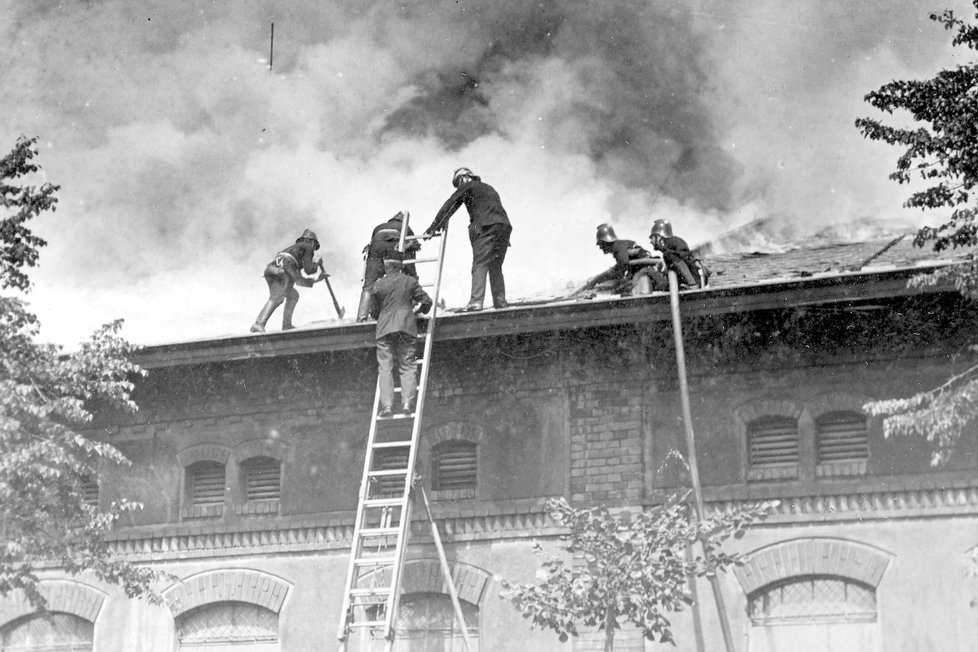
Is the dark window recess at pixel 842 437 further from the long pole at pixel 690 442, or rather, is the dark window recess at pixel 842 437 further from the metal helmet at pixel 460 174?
the metal helmet at pixel 460 174

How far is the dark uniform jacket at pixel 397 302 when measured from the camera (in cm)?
1520

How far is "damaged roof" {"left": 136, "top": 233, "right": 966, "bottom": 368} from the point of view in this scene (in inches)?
553

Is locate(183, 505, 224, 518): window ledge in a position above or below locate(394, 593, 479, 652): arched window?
above

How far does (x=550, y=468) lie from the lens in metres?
15.7

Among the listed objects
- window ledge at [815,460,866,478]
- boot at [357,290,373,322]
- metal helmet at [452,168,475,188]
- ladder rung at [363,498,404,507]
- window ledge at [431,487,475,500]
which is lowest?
ladder rung at [363,498,404,507]

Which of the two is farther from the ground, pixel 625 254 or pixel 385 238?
pixel 385 238

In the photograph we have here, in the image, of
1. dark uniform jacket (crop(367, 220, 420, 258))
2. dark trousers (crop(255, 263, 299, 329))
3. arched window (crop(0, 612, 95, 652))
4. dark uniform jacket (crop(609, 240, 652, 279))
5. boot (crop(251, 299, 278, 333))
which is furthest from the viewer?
dark trousers (crop(255, 263, 299, 329))

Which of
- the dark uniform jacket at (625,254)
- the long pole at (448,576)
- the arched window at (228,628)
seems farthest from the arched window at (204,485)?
the dark uniform jacket at (625,254)

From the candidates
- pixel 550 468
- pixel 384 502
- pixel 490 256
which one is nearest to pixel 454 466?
pixel 550 468

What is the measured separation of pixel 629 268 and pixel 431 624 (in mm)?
4503

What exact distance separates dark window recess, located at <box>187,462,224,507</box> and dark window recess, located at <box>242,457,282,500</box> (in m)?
0.35

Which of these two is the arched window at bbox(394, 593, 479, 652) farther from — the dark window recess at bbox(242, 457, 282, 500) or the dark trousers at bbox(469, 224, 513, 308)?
the dark trousers at bbox(469, 224, 513, 308)

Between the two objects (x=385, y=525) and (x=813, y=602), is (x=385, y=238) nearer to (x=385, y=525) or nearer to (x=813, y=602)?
(x=385, y=525)

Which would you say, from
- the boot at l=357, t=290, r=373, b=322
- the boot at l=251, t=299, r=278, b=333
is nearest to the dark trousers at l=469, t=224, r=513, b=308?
the boot at l=357, t=290, r=373, b=322
